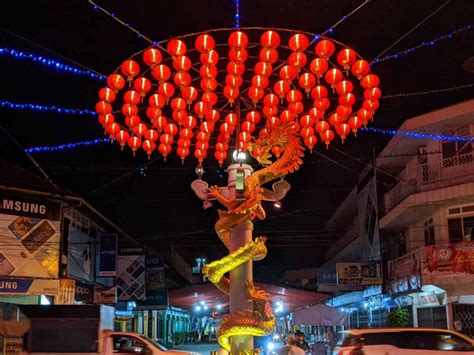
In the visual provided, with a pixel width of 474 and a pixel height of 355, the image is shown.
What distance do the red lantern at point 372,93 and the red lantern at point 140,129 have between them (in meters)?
6.32

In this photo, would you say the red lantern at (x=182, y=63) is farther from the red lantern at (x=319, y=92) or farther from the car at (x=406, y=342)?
the car at (x=406, y=342)

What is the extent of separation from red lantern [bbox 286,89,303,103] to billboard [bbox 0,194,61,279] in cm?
1499

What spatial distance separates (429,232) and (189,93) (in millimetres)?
19503

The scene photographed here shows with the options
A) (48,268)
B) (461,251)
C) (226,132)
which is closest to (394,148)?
(461,251)

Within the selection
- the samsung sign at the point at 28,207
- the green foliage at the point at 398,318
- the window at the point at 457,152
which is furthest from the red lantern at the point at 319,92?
the green foliage at the point at 398,318

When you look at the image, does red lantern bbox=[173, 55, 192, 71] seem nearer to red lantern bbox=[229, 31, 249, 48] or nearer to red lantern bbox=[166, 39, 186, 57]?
red lantern bbox=[166, 39, 186, 57]

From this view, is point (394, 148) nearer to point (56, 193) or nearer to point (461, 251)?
point (461, 251)

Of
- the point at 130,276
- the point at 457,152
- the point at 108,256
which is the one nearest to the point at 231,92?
the point at 457,152

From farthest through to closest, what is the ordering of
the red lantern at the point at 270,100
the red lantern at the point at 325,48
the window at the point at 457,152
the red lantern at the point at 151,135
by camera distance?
the window at the point at 457,152 < the red lantern at the point at 151,135 < the red lantern at the point at 270,100 < the red lantern at the point at 325,48

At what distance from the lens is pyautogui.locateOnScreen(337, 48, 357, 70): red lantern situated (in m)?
13.7

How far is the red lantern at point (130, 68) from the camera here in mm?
14141

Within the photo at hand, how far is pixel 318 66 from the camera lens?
45.6ft

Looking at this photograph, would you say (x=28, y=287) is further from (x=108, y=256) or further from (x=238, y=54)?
(x=238, y=54)

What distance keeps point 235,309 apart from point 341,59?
23.2 ft
